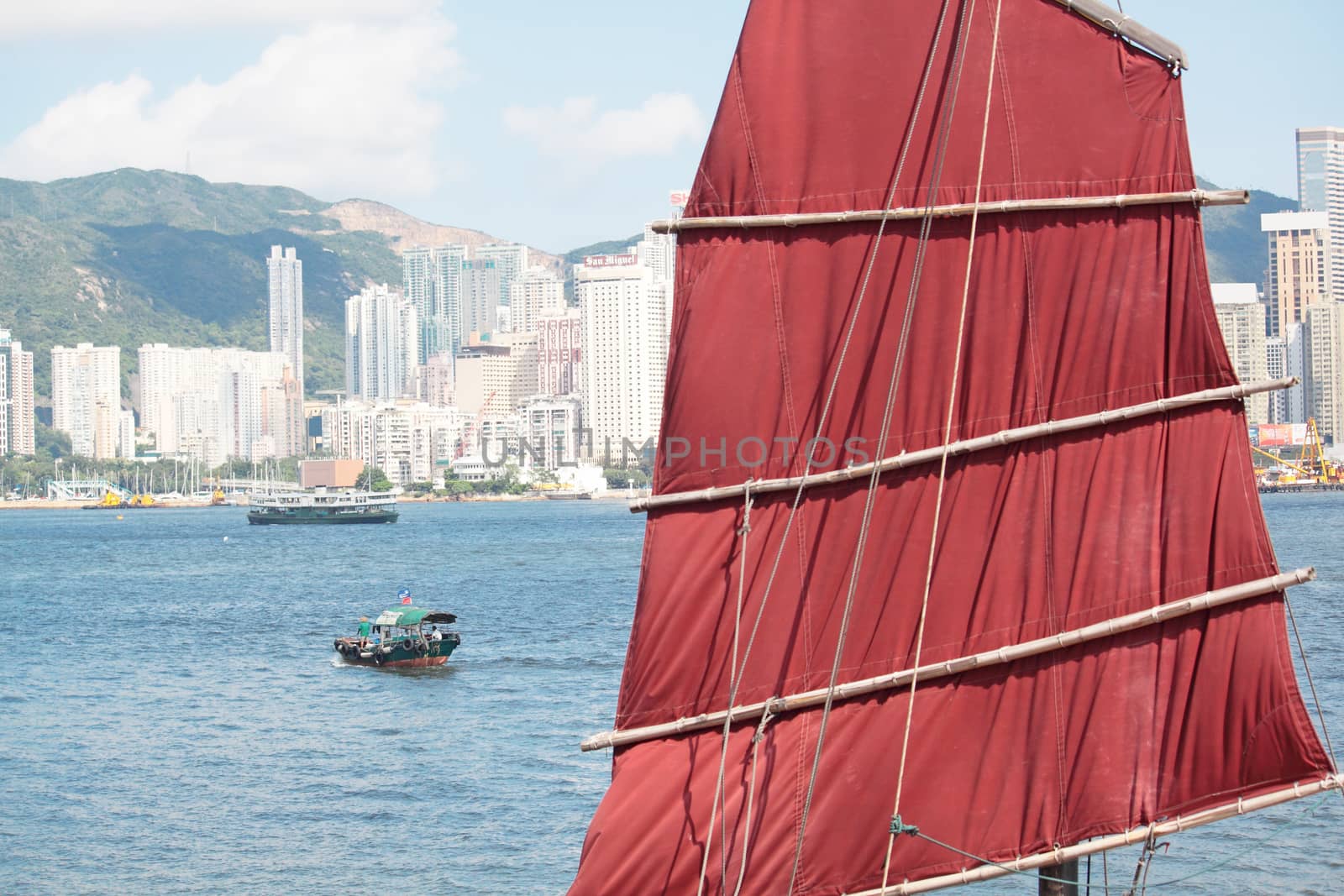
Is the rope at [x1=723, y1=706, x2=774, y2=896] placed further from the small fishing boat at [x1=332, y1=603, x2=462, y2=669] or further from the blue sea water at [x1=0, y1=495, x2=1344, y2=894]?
the small fishing boat at [x1=332, y1=603, x2=462, y2=669]

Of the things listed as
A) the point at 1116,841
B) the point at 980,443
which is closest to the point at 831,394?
the point at 980,443

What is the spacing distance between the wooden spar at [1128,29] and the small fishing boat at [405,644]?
104 feet

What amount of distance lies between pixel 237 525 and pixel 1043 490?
134m

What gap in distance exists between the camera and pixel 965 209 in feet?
33.8

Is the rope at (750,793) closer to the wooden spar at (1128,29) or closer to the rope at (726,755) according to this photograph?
the rope at (726,755)

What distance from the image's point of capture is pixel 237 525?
138000 mm

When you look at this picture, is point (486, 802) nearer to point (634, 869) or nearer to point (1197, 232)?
point (634, 869)

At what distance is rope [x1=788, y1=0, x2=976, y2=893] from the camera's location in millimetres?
10188

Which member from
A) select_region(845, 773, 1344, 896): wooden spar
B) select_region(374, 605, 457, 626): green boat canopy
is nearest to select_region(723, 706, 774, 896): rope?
select_region(845, 773, 1344, 896): wooden spar

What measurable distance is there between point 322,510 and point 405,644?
9286 centimetres

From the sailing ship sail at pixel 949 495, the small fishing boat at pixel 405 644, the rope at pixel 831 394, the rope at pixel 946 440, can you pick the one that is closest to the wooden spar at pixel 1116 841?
the sailing ship sail at pixel 949 495

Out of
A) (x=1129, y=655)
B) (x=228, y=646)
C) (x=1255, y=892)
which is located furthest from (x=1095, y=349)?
(x=228, y=646)

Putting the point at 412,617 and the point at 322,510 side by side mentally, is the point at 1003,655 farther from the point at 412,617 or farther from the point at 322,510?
the point at 322,510

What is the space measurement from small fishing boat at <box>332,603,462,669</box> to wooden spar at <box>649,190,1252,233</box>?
3087 centimetres
